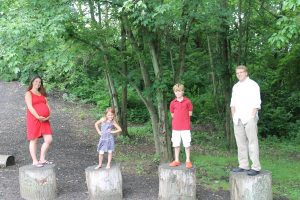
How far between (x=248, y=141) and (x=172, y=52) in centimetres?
406

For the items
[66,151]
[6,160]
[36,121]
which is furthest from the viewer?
[66,151]

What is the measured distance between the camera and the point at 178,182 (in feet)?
22.4

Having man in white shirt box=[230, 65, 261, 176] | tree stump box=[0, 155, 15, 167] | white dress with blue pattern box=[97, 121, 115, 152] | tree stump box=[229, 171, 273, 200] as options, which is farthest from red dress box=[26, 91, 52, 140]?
tree stump box=[229, 171, 273, 200]

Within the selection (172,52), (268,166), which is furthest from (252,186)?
(172,52)

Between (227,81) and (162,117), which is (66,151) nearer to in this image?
(162,117)

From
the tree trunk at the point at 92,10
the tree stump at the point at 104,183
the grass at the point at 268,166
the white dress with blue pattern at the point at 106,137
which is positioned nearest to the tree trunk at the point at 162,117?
the grass at the point at 268,166

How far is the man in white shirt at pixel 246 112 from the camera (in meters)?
6.35

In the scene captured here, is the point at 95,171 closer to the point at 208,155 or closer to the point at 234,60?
the point at 208,155

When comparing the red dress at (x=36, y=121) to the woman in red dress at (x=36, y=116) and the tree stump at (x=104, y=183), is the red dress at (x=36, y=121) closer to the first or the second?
the woman in red dress at (x=36, y=116)

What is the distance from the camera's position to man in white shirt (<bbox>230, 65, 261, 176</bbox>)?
6352 mm

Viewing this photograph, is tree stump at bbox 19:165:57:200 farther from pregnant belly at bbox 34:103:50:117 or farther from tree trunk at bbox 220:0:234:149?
tree trunk at bbox 220:0:234:149

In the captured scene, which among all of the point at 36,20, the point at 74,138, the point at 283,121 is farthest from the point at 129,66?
the point at 283,121

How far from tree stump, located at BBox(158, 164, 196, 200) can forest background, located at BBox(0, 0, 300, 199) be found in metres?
1.27

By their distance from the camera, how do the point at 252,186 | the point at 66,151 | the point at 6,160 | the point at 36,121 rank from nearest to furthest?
1. the point at 252,186
2. the point at 36,121
3. the point at 6,160
4. the point at 66,151
